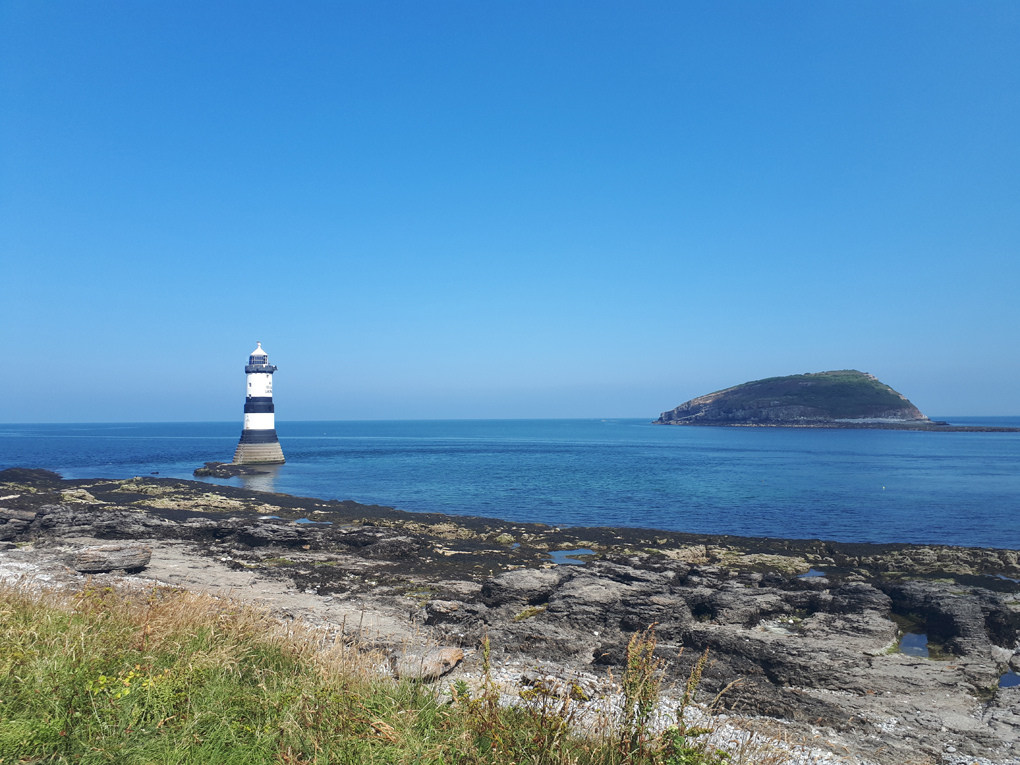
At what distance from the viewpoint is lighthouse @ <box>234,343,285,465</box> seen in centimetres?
6431

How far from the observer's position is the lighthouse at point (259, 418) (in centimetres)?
6431

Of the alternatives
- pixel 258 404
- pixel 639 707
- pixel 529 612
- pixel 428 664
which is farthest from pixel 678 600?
pixel 258 404

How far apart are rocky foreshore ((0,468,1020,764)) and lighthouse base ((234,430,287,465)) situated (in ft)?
123

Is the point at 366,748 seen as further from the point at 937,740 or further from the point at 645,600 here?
the point at 645,600

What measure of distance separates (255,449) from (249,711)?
6727 centimetres

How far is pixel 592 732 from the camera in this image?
595 cm

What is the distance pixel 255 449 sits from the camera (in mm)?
66875

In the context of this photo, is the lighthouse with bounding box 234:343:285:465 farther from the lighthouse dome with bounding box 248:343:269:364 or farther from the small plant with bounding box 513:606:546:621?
the small plant with bounding box 513:606:546:621

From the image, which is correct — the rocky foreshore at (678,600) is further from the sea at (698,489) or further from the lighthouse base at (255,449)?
the lighthouse base at (255,449)

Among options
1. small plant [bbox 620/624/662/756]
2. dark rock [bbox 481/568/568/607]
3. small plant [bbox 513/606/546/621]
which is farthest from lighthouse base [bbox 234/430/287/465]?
small plant [bbox 620/624/662/756]

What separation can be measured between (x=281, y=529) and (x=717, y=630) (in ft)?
59.9

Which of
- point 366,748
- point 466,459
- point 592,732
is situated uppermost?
point 366,748

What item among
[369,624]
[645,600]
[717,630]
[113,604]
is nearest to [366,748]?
[113,604]

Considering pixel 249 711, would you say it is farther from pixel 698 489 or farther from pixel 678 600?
pixel 698 489
